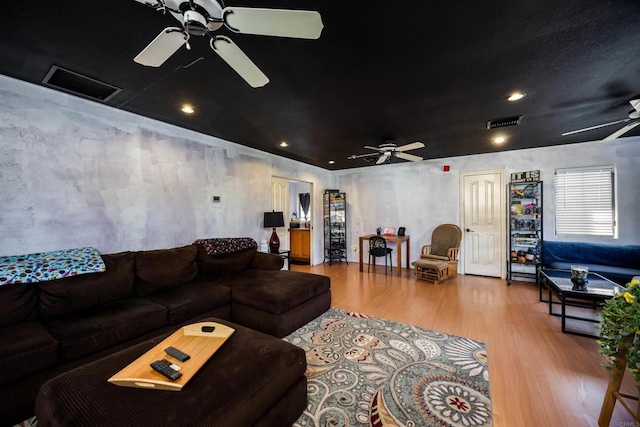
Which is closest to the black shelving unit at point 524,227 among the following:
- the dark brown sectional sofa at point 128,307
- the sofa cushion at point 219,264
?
the dark brown sectional sofa at point 128,307

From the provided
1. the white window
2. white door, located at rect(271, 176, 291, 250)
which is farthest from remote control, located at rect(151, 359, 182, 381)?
the white window

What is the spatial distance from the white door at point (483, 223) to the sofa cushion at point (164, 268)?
513 cm

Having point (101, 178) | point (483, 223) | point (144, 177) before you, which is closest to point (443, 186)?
point (483, 223)

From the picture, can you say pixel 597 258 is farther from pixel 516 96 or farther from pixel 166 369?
pixel 166 369

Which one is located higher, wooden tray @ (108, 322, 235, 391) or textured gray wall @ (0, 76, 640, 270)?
textured gray wall @ (0, 76, 640, 270)

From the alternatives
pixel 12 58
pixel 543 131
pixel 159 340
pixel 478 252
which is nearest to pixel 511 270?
pixel 478 252

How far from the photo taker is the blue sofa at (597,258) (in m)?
3.52

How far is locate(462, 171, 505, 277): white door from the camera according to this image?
496 centimetres

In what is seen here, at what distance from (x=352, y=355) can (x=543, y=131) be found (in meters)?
4.07

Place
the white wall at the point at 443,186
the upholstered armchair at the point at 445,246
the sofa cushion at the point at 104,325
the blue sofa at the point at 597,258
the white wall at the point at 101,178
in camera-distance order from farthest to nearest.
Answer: the upholstered armchair at the point at 445,246
the white wall at the point at 443,186
the blue sofa at the point at 597,258
the white wall at the point at 101,178
the sofa cushion at the point at 104,325

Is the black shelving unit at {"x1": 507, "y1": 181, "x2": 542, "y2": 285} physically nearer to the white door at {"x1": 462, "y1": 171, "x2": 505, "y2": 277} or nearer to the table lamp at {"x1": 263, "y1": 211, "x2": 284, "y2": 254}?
the white door at {"x1": 462, "y1": 171, "x2": 505, "y2": 277}

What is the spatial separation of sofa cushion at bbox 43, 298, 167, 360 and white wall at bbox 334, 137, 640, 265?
5.00m

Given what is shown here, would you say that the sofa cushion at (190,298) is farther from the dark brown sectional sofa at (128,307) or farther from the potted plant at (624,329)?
the potted plant at (624,329)

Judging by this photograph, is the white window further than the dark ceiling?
Yes
